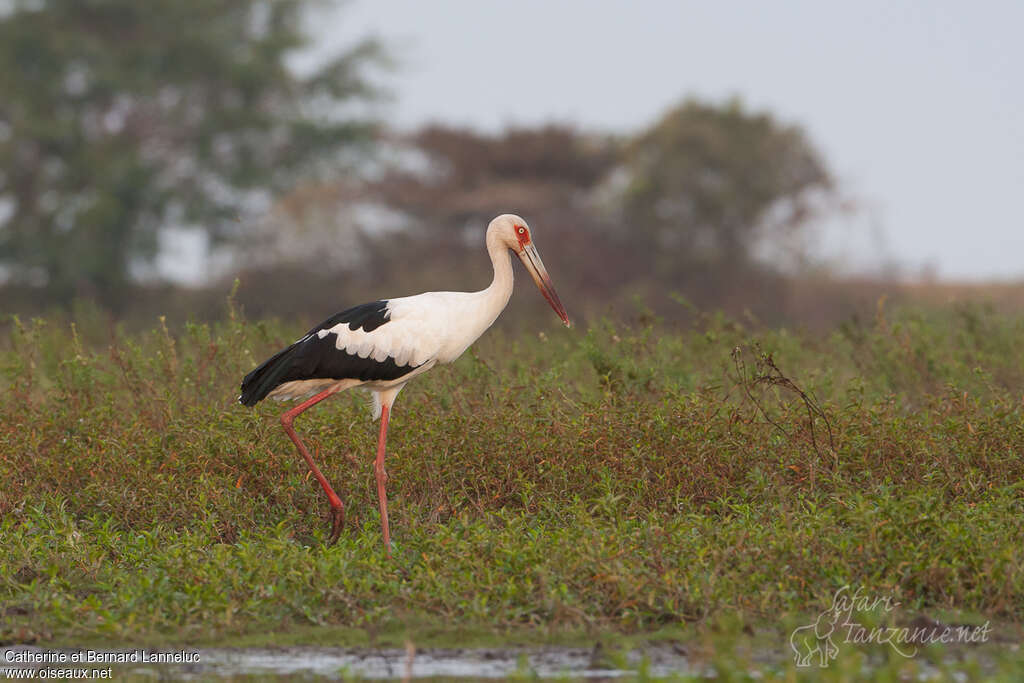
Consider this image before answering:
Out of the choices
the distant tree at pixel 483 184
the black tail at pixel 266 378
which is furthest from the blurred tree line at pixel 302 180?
the black tail at pixel 266 378

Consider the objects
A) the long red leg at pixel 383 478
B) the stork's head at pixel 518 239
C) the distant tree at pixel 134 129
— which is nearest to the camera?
the long red leg at pixel 383 478

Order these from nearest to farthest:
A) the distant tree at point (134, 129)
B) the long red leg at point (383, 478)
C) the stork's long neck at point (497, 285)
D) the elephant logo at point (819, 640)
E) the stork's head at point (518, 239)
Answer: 1. the elephant logo at point (819, 640)
2. the long red leg at point (383, 478)
3. the stork's long neck at point (497, 285)
4. the stork's head at point (518, 239)
5. the distant tree at point (134, 129)

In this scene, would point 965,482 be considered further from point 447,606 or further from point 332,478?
point 332,478

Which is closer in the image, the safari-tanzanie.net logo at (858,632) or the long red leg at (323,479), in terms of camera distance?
the safari-tanzanie.net logo at (858,632)

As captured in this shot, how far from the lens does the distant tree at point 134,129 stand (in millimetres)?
25797

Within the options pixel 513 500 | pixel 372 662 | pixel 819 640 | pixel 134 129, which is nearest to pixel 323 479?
pixel 513 500

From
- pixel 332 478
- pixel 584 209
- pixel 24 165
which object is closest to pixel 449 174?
pixel 584 209

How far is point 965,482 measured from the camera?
607 centimetres

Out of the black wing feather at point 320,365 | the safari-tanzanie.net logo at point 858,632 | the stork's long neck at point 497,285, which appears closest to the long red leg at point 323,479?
the black wing feather at point 320,365

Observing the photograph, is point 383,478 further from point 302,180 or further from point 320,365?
point 302,180

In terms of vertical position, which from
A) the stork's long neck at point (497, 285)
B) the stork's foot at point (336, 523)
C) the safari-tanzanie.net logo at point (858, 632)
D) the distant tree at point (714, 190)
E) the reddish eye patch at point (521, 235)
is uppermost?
the distant tree at point (714, 190)

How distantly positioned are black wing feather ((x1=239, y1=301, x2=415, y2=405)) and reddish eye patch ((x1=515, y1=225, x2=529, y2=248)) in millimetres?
908

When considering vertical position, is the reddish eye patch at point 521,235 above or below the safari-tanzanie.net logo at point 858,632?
above

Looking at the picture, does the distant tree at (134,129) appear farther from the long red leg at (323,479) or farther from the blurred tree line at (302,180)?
the long red leg at (323,479)
